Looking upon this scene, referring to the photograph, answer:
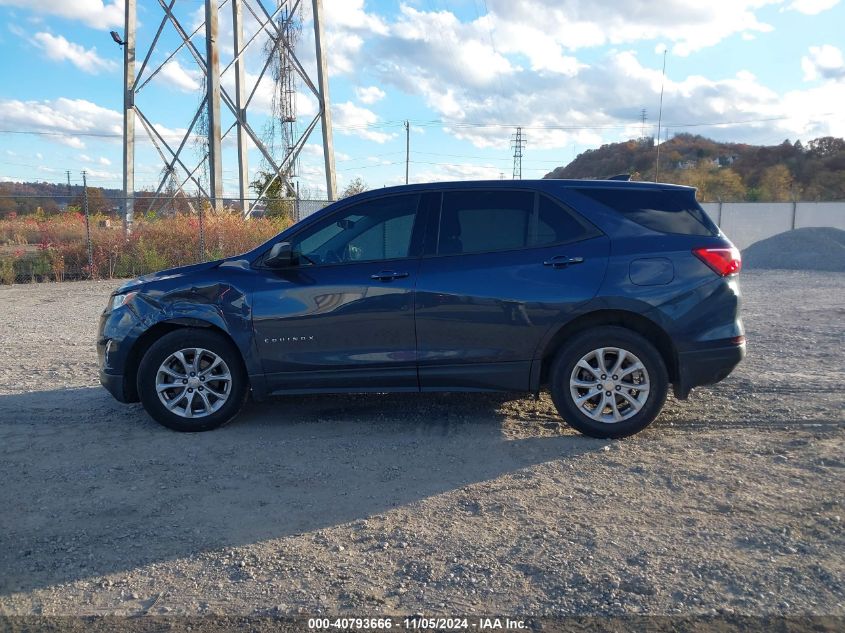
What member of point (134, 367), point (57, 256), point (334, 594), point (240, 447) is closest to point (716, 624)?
point (334, 594)

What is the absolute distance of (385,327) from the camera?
5750 millimetres

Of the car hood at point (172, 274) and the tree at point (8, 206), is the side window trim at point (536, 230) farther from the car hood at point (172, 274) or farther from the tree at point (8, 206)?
the tree at point (8, 206)

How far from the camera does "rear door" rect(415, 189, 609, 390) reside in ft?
18.4

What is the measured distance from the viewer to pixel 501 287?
18.5 feet

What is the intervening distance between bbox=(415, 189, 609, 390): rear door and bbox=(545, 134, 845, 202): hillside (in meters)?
40.9

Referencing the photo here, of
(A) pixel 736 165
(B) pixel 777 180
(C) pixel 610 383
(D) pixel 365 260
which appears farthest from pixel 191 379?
(A) pixel 736 165

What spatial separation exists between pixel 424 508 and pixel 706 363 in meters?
2.48

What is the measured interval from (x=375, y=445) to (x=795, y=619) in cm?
309

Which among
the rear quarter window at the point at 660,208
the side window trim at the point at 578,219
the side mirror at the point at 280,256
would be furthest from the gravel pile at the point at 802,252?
the side mirror at the point at 280,256

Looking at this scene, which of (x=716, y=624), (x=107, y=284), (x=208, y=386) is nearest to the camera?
(x=716, y=624)

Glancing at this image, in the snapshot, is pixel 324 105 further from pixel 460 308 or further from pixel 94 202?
pixel 460 308

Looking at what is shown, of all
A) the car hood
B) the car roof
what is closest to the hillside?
the car roof

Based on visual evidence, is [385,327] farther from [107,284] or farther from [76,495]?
[107,284]

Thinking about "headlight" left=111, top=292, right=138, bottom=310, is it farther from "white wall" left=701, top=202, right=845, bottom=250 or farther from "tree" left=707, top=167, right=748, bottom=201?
"tree" left=707, top=167, right=748, bottom=201
